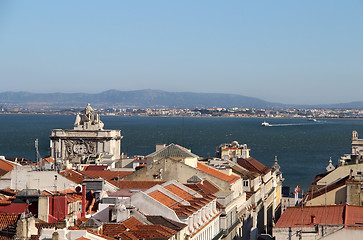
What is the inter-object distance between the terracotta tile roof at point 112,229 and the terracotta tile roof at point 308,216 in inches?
190

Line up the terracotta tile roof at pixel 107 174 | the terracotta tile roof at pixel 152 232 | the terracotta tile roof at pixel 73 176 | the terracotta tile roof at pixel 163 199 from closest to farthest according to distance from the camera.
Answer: the terracotta tile roof at pixel 152 232 → the terracotta tile roof at pixel 163 199 → the terracotta tile roof at pixel 73 176 → the terracotta tile roof at pixel 107 174

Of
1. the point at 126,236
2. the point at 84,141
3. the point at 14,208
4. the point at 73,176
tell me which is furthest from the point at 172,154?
the point at 84,141

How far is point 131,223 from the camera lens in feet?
96.6

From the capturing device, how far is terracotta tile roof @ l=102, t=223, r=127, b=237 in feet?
88.7

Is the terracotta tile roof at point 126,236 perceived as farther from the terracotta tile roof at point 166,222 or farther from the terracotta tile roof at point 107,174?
the terracotta tile roof at point 107,174

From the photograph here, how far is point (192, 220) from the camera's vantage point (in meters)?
33.9

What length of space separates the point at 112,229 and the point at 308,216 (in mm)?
7025

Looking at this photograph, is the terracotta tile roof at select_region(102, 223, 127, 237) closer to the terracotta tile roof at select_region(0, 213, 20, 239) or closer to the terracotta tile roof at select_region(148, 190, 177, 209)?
the terracotta tile roof at select_region(0, 213, 20, 239)

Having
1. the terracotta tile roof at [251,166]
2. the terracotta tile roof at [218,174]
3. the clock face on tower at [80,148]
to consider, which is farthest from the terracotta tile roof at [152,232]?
the clock face on tower at [80,148]

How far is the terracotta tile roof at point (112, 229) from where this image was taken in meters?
27.0

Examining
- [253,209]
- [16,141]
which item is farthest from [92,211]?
[16,141]

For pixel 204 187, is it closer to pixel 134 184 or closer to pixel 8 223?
pixel 134 184

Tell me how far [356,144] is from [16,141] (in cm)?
9971

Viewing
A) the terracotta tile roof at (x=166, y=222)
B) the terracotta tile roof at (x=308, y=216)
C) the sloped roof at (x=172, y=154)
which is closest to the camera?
the terracotta tile roof at (x=308, y=216)
